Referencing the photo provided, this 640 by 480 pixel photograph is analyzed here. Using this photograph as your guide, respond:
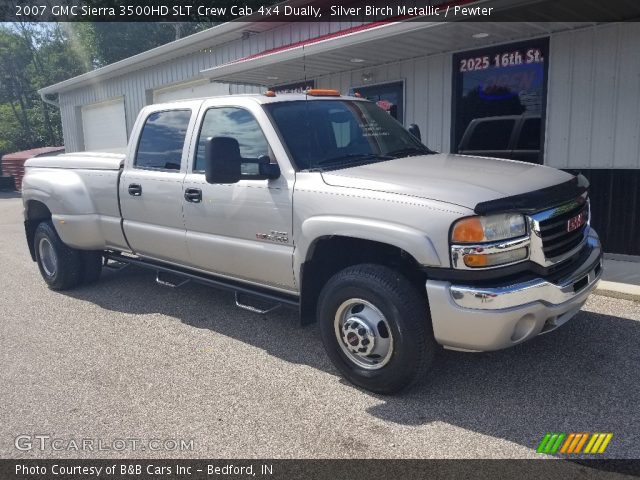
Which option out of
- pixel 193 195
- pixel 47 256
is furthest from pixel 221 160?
pixel 47 256

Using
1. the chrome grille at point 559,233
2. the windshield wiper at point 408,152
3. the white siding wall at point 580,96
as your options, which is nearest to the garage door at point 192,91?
the white siding wall at point 580,96

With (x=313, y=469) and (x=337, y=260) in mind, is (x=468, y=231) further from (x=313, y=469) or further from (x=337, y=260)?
(x=313, y=469)

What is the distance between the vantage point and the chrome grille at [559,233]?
10.7ft

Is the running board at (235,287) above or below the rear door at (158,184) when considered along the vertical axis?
below

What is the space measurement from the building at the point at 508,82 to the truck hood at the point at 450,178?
8.60 ft

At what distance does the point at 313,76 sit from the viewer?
34.3ft

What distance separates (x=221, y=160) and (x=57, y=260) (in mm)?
3503

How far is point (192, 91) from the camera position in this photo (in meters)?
14.3

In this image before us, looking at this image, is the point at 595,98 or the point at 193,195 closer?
the point at 193,195

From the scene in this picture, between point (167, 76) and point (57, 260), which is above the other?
point (167, 76)

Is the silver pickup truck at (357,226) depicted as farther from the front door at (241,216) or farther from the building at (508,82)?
the building at (508,82)

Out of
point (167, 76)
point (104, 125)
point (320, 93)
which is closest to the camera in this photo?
point (320, 93)

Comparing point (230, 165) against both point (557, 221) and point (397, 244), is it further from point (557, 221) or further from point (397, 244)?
point (557, 221)

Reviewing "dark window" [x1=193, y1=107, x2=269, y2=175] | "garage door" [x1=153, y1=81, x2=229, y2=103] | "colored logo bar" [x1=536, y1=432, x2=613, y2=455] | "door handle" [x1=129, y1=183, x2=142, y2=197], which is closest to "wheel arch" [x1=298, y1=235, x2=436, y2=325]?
"dark window" [x1=193, y1=107, x2=269, y2=175]
